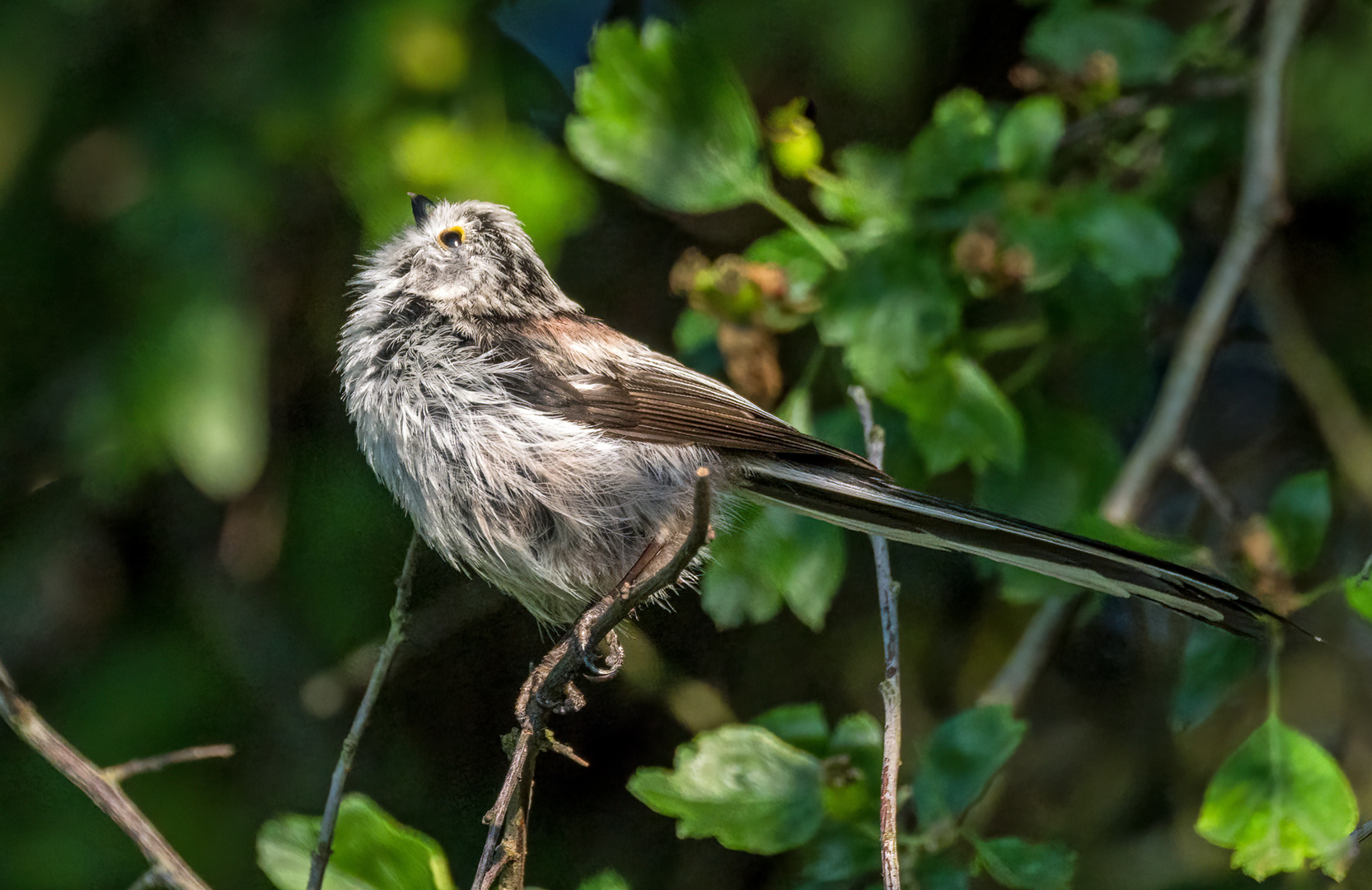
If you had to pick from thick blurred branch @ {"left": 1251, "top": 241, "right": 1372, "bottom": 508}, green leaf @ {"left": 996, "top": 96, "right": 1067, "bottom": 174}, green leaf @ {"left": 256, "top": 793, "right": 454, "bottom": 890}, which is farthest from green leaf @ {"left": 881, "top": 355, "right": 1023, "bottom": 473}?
green leaf @ {"left": 256, "top": 793, "right": 454, "bottom": 890}

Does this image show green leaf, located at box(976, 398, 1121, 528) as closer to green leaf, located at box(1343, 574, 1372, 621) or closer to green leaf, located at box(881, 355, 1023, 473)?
green leaf, located at box(881, 355, 1023, 473)

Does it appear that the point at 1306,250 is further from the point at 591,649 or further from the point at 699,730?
the point at 591,649

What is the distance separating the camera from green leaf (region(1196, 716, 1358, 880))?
1.54 m

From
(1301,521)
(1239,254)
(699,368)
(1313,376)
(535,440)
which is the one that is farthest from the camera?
(1313,376)

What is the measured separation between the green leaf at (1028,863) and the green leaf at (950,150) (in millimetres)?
1033

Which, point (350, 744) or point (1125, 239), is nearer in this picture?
point (350, 744)

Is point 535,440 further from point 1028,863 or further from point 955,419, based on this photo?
point 1028,863

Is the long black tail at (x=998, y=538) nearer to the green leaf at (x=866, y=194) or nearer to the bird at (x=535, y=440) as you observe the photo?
the bird at (x=535, y=440)

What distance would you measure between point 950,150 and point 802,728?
978mm

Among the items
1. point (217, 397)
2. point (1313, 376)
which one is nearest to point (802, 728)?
point (217, 397)

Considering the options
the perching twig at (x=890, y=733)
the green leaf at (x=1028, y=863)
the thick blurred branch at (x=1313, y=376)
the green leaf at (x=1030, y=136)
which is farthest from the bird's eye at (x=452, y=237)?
the thick blurred branch at (x=1313, y=376)

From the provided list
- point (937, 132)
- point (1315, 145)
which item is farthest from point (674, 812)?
point (1315, 145)

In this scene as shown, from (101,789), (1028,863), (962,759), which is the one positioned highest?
(962,759)

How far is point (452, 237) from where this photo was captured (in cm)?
155
